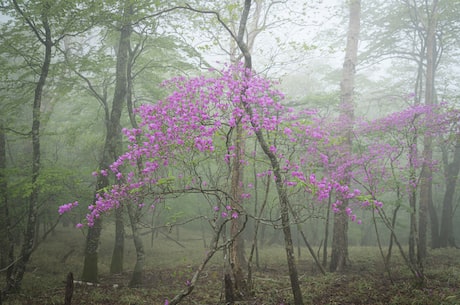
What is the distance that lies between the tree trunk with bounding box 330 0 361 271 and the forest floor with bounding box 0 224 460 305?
582mm

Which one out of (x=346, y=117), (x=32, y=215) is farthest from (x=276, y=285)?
(x=32, y=215)

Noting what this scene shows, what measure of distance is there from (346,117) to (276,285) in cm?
642

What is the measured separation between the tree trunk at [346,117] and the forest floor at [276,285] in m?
0.58

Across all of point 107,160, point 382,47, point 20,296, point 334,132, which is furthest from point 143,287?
point 382,47

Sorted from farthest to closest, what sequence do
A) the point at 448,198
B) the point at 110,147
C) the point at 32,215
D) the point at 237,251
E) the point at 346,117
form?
1. the point at 448,198
2. the point at 346,117
3. the point at 110,147
4. the point at 32,215
5. the point at 237,251

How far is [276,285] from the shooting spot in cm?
909

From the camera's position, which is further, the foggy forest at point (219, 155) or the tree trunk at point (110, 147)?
the tree trunk at point (110, 147)

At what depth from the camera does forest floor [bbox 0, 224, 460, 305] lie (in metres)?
7.39

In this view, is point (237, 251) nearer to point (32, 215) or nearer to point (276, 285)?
point (276, 285)

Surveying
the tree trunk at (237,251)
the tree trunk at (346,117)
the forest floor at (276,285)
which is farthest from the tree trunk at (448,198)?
the tree trunk at (237,251)

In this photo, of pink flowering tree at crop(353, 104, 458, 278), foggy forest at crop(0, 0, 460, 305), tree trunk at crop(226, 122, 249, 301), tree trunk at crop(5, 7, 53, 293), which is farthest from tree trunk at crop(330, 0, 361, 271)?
tree trunk at crop(5, 7, 53, 293)

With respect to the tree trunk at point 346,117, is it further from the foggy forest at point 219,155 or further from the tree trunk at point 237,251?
the tree trunk at point 237,251

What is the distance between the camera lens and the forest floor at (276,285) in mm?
7391

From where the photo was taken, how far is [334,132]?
11.3 meters
